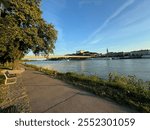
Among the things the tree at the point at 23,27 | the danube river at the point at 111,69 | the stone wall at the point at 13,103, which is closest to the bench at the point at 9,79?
the stone wall at the point at 13,103

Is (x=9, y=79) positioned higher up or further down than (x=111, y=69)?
higher up

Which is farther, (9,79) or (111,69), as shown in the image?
→ (111,69)

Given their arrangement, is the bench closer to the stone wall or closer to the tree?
the stone wall

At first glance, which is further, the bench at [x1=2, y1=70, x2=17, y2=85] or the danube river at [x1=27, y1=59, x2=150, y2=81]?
the danube river at [x1=27, y1=59, x2=150, y2=81]

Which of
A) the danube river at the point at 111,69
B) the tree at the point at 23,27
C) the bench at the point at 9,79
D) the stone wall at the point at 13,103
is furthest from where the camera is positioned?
the danube river at the point at 111,69

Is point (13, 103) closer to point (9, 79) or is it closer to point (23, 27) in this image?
point (9, 79)

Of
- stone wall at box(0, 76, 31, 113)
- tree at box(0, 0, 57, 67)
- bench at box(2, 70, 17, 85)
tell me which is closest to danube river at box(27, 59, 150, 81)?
tree at box(0, 0, 57, 67)

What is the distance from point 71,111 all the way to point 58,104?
1.00 m

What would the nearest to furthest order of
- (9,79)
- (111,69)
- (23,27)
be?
(9,79)
(23,27)
(111,69)

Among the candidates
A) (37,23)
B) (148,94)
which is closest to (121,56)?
(37,23)

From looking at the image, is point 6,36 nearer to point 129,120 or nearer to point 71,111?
point 71,111

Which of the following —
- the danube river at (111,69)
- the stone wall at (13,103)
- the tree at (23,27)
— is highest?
the tree at (23,27)

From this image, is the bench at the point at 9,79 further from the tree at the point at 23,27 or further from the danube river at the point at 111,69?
the danube river at the point at 111,69

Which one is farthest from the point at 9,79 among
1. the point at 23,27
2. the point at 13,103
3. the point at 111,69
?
the point at 111,69
